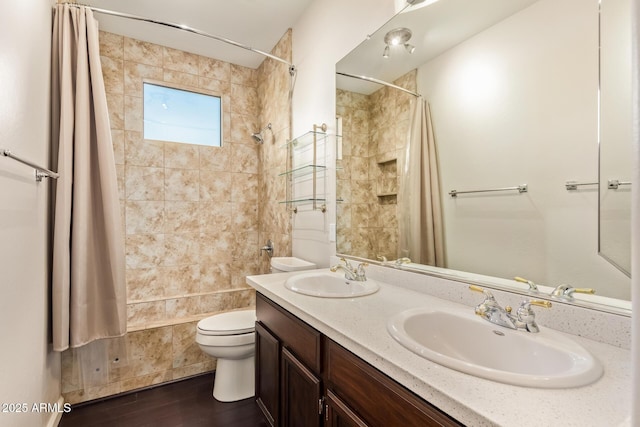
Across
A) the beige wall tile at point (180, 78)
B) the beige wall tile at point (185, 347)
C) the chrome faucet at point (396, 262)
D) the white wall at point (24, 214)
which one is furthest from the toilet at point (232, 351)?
the beige wall tile at point (180, 78)

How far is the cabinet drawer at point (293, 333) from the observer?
1.05 m

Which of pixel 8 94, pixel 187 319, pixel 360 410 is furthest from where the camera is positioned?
pixel 187 319

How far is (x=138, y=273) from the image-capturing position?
2611mm

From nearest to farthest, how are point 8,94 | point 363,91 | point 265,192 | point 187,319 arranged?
point 8,94 → point 363,91 → point 187,319 → point 265,192

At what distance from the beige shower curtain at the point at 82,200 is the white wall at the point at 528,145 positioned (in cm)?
201

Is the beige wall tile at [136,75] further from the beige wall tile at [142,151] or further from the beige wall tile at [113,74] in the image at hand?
the beige wall tile at [142,151]

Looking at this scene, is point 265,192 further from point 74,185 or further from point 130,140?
point 74,185

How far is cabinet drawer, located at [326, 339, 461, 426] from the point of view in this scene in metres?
0.63

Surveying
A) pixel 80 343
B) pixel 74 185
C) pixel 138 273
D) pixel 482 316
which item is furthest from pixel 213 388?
pixel 482 316

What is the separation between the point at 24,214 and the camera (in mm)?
1263

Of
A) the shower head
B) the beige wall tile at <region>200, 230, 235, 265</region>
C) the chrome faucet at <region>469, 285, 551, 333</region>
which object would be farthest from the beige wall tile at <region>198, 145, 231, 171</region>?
the chrome faucet at <region>469, 285, 551, 333</region>

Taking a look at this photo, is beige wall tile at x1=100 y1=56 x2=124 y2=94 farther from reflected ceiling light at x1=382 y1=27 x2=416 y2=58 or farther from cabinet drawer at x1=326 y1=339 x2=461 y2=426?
cabinet drawer at x1=326 y1=339 x2=461 y2=426

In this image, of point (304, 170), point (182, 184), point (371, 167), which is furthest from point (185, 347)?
point (371, 167)

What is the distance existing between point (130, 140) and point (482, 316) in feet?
9.78
